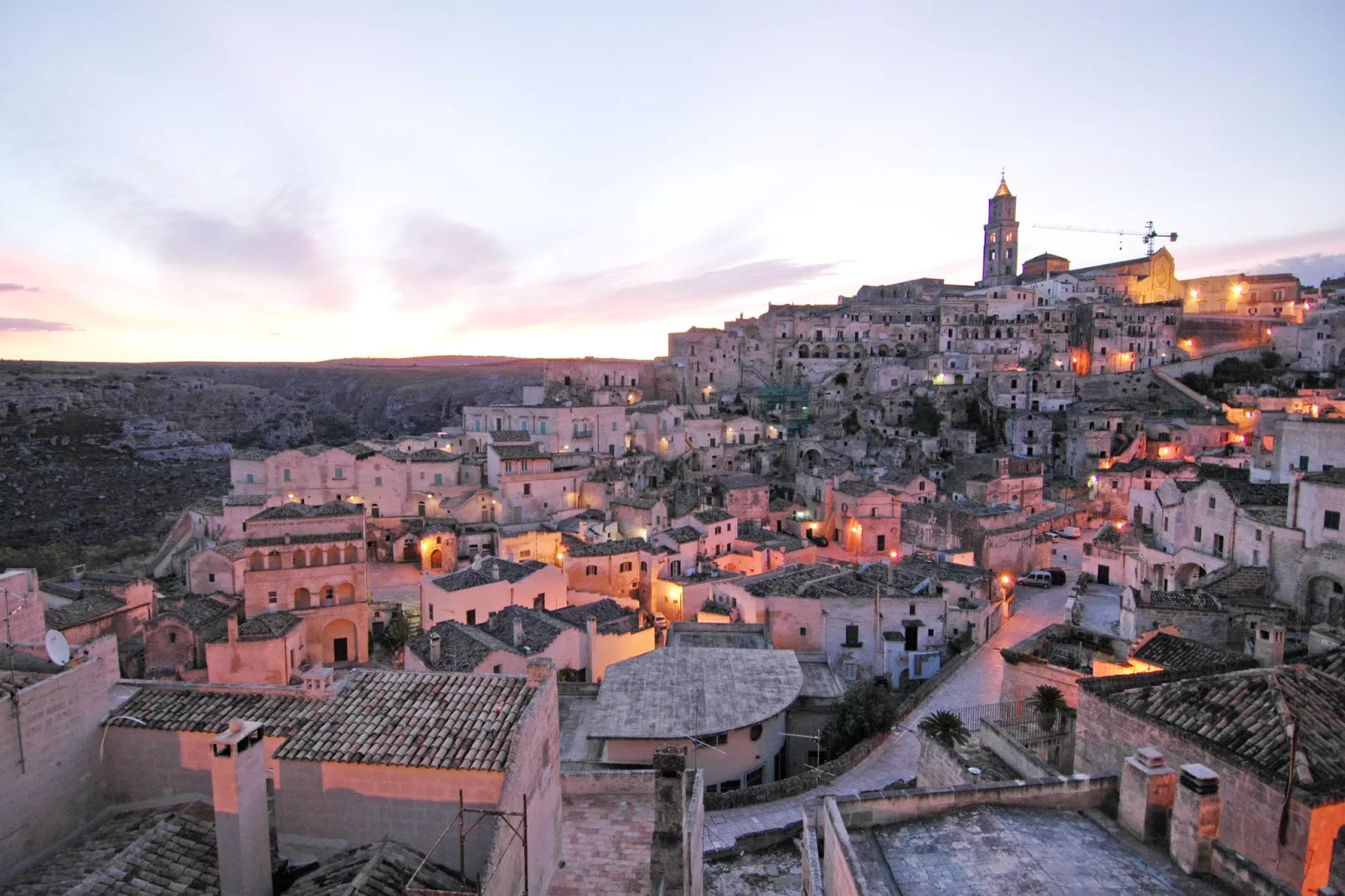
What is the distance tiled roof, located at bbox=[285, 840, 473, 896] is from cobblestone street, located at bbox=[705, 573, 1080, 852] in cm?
681

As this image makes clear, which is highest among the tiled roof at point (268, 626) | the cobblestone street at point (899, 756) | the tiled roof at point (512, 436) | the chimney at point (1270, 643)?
the tiled roof at point (512, 436)

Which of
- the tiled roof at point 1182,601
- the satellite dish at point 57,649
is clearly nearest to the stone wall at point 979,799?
the satellite dish at point 57,649

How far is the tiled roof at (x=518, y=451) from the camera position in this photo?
34844 millimetres

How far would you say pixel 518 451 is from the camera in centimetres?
3550

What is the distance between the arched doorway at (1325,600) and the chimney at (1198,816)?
1523cm

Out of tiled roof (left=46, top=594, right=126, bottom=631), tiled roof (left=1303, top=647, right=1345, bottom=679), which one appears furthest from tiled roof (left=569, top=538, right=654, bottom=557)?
tiled roof (left=1303, top=647, right=1345, bottom=679)

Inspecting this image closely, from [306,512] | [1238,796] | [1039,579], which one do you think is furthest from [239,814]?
[1039,579]

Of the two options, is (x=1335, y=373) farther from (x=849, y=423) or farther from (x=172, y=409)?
(x=172, y=409)

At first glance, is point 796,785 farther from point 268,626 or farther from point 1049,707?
point 268,626

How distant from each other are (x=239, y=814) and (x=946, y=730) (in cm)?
1079

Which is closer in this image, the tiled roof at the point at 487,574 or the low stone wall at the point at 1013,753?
the low stone wall at the point at 1013,753

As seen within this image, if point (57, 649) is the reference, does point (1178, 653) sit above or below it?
below

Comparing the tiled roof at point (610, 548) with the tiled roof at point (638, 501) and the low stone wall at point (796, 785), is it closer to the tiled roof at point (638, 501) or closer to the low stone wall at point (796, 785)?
the tiled roof at point (638, 501)

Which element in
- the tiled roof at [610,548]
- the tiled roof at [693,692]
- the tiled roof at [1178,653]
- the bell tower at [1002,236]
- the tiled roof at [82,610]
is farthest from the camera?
the bell tower at [1002,236]
